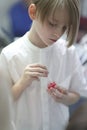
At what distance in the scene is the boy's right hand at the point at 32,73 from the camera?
840 millimetres

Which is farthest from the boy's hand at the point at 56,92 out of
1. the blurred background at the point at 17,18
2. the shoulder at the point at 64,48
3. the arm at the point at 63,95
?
the blurred background at the point at 17,18

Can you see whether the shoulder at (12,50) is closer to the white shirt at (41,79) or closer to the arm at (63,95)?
the white shirt at (41,79)

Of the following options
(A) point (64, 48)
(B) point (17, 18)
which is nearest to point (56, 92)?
(A) point (64, 48)

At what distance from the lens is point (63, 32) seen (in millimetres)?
886

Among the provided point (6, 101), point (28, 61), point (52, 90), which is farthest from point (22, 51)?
point (6, 101)

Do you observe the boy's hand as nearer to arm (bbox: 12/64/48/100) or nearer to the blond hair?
arm (bbox: 12/64/48/100)

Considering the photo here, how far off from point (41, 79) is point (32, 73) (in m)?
0.09

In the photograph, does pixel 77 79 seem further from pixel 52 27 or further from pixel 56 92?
pixel 52 27

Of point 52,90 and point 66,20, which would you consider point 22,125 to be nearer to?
point 52,90

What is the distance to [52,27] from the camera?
33.8 inches

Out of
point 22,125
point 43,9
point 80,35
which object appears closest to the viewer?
point 43,9

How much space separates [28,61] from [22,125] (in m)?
0.19

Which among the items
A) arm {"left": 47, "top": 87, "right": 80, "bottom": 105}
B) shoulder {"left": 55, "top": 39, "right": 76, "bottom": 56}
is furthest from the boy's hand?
shoulder {"left": 55, "top": 39, "right": 76, "bottom": 56}

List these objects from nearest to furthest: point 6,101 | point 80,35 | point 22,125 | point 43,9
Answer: point 6,101 → point 43,9 → point 22,125 → point 80,35
